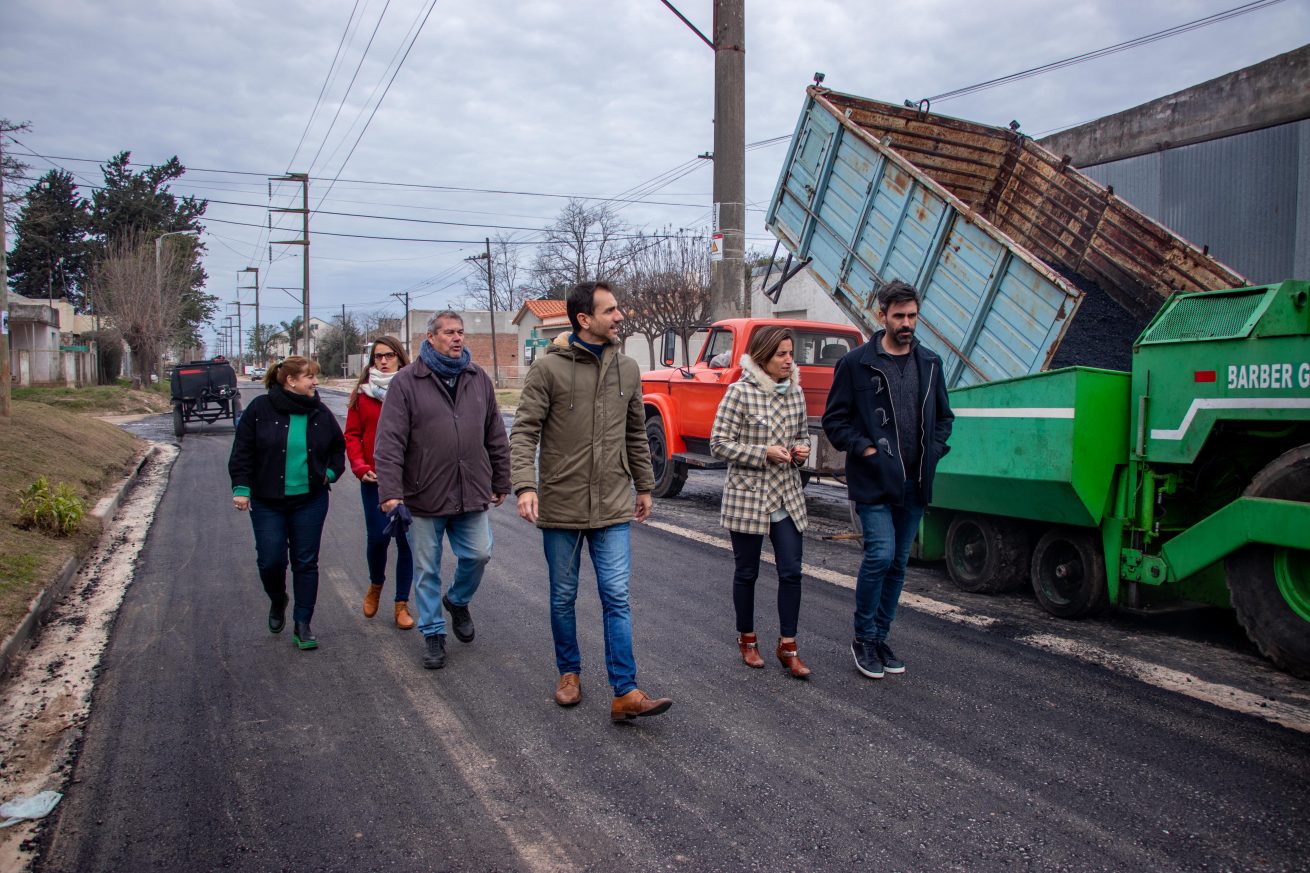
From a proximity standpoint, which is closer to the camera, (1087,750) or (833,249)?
(1087,750)

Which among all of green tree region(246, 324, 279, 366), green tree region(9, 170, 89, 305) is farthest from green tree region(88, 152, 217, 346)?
green tree region(246, 324, 279, 366)

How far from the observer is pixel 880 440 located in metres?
4.53

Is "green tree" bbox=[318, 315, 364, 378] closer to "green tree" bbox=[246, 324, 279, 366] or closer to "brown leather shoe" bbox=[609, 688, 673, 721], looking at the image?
"green tree" bbox=[246, 324, 279, 366]

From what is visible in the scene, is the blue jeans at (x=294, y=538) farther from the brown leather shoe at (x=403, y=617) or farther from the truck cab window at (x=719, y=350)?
the truck cab window at (x=719, y=350)

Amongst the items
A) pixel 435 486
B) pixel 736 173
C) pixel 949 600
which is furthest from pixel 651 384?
pixel 435 486

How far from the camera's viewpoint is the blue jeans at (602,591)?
13.3ft

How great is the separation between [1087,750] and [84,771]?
12.9 ft

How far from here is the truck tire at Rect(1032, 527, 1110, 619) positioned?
538cm

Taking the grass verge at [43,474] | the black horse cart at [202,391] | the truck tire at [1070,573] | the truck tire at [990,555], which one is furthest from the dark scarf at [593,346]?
the black horse cart at [202,391]

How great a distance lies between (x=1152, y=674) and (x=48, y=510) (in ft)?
27.7

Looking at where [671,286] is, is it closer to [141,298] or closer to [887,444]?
[141,298]

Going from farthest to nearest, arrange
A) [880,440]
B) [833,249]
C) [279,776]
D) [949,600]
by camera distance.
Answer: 1. [833,249]
2. [949,600]
3. [880,440]
4. [279,776]

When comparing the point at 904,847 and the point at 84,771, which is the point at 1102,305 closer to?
the point at 904,847

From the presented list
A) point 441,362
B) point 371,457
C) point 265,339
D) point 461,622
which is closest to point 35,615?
point 371,457
